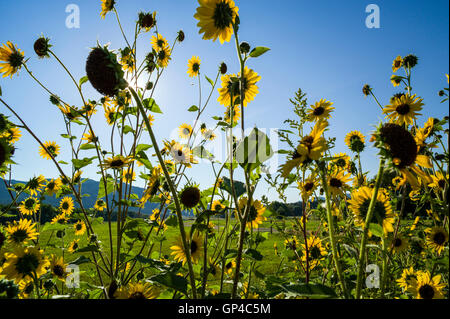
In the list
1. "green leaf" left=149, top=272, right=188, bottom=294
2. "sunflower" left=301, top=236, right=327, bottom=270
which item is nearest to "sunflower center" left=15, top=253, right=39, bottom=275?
"green leaf" left=149, top=272, right=188, bottom=294

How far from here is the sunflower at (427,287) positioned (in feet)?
4.24

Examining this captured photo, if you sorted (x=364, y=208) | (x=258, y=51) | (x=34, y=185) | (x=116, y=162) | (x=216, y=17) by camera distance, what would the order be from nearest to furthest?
(x=258, y=51)
(x=216, y=17)
(x=364, y=208)
(x=116, y=162)
(x=34, y=185)

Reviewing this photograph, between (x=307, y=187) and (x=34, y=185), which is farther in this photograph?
(x=34, y=185)

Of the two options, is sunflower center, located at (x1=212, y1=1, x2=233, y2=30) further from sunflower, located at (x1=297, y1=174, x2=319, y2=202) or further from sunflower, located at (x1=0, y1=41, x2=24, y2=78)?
sunflower, located at (x1=0, y1=41, x2=24, y2=78)

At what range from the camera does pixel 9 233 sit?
1960 millimetres

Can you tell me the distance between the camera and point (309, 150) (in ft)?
2.70

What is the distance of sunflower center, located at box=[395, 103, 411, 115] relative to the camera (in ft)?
5.06

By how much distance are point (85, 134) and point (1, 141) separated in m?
1.13

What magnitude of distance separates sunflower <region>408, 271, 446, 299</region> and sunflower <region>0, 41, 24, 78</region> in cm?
282

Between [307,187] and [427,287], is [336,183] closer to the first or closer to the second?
[307,187]

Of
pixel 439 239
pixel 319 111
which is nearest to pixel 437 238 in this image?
pixel 439 239

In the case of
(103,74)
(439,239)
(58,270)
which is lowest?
(58,270)

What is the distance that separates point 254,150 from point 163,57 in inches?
82.8
